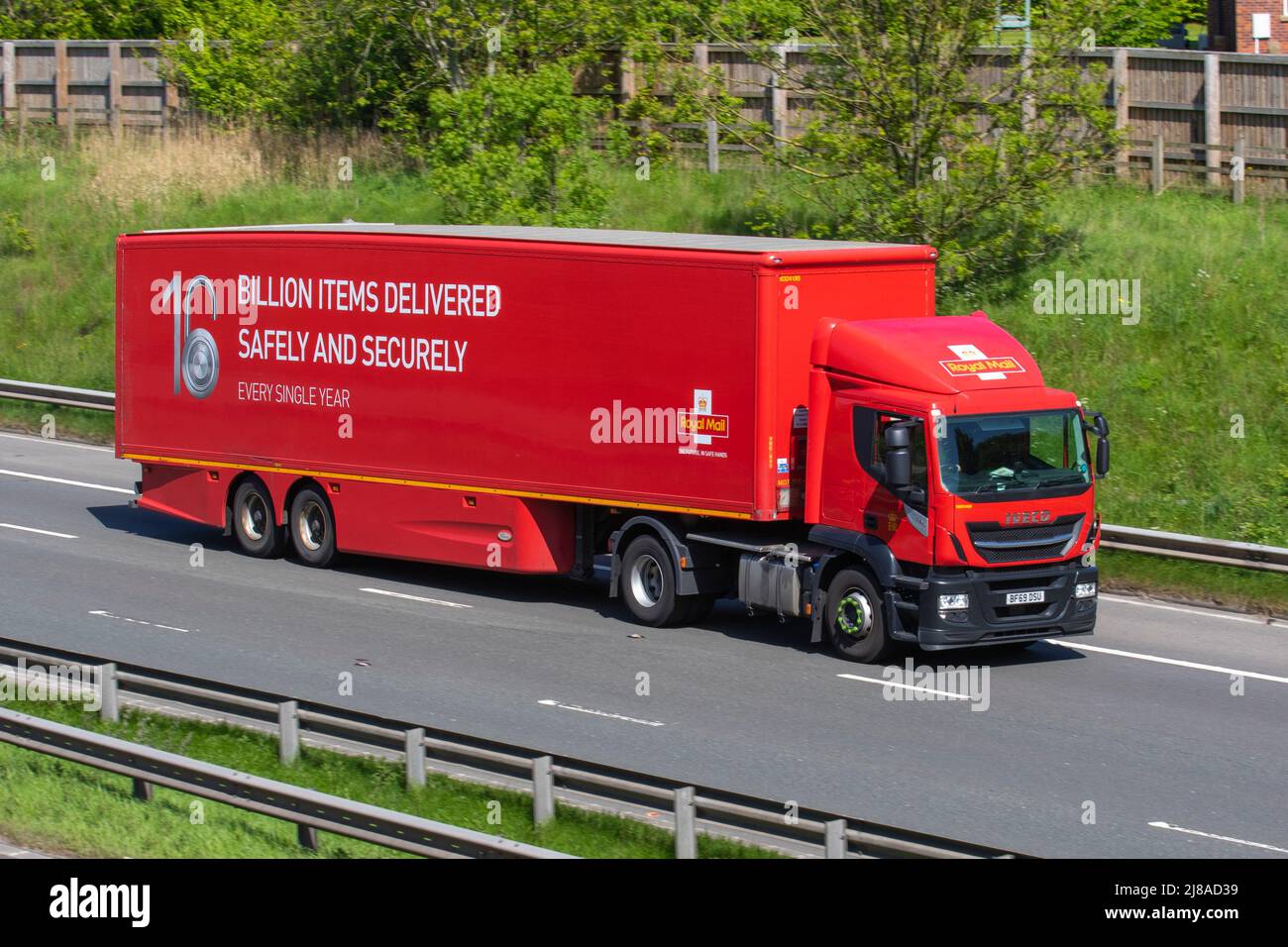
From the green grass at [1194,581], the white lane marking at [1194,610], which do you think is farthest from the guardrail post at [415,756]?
the green grass at [1194,581]

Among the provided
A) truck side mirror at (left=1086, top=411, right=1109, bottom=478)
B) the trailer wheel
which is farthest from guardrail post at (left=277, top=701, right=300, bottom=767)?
Result: the trailer wheel

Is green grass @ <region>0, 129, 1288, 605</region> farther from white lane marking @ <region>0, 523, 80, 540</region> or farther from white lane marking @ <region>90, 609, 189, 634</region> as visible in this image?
white lane marking @ <region>90, 609, 189, 634</region>

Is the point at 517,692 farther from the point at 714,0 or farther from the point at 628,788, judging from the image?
the point at 714,0

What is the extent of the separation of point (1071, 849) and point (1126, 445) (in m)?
12.5

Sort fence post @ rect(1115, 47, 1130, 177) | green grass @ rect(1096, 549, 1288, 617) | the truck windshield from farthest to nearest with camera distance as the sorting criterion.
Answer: fence post @ rect(1115, 47, 1130, 177), green grass @ rect(1096, 549, 1288, 617), the truck windshield

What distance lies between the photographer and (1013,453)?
16438 millimetres

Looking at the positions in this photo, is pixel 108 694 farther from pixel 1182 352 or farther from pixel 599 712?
pixel 1182 352

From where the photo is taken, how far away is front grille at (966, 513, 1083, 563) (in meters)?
16.2

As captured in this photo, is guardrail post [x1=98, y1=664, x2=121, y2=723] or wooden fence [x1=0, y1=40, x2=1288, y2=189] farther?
wooden fence [x1=0, y1=40, x2=1288, y2=189]

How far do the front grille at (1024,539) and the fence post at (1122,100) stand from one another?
14.5 m

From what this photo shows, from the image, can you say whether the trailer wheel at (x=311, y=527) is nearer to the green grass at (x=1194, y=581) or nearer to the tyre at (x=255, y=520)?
the tyre at (x=255, y=520)

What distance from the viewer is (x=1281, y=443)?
22.6m

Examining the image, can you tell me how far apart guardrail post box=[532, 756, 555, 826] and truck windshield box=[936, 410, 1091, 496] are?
231 inches

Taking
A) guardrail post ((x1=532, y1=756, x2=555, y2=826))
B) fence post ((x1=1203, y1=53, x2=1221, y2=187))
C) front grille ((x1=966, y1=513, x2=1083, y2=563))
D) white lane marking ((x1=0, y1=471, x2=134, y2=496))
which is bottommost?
guardrail post ((x1=532, y1=756, x2=555, y2=826))
